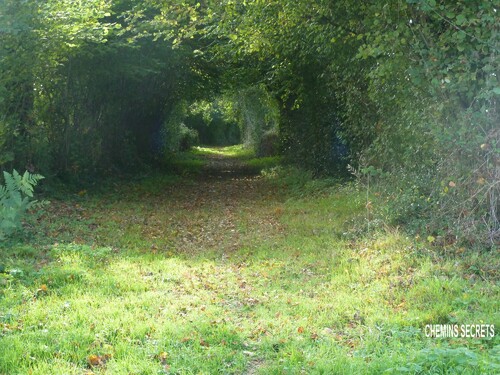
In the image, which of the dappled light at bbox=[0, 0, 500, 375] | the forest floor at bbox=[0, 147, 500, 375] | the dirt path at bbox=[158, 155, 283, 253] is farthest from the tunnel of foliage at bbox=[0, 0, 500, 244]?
the dirt path at bbox=[158, 155, 283, 253]

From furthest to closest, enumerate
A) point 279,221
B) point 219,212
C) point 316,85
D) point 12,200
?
point 316,85
point 219,212
point 279,221
point 12,200

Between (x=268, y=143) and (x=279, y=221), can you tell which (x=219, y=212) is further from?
(x=268, y=143)

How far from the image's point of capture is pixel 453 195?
26.4 feet

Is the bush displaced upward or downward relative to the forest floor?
upward

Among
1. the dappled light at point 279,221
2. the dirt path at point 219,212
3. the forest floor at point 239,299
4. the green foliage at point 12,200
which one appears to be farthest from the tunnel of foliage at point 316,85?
the green foliage at point 12,200

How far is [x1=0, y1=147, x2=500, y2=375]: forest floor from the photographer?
4.66 metres

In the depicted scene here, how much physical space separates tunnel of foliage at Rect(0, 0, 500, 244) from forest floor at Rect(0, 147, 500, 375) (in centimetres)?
128

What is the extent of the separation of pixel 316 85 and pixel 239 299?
12.9 meters

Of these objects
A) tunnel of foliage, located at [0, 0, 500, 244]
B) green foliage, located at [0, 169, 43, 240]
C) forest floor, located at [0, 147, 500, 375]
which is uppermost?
tunnel of foliage, located at [0, 0, 500, 244]

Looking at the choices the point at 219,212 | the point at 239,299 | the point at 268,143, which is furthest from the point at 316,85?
the point at 268,143

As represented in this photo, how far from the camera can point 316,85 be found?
18219 mm

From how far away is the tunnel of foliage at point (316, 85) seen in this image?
25.4ft

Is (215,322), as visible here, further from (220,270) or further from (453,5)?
(453,5)

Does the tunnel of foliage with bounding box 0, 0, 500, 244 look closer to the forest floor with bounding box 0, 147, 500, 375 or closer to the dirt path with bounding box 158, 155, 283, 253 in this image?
the forest floor with bounding box 0, 147, 500, 375
